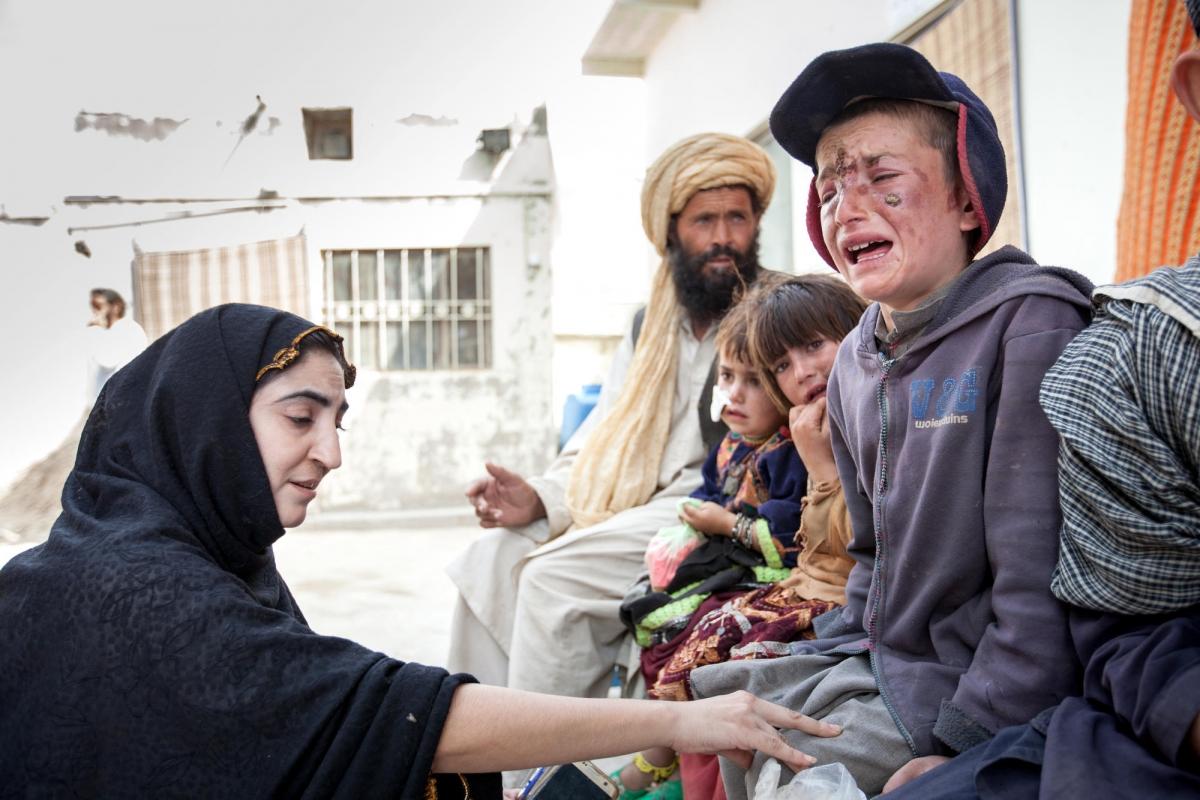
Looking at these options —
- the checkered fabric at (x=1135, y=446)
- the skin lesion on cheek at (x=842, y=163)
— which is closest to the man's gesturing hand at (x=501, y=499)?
the skin lesion on cheek at (x=842, y=163)

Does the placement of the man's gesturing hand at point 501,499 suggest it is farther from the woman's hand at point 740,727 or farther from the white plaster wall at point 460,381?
the white plaster wall at point 460,381

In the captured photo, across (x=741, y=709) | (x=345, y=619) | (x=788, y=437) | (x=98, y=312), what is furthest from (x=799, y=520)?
(x=98, y=312)

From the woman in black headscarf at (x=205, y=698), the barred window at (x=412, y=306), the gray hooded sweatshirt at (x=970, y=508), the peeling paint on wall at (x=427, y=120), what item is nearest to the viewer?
the gray hooded sweatshirt at (x=970, y=508)

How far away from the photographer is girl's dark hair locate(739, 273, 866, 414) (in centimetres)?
247

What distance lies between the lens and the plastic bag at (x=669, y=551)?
267 centimetres

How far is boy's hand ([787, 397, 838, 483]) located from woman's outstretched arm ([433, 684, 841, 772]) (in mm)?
701

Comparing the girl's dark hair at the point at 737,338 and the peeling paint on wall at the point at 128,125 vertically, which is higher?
the peeling paint on wall at the point at 128,125

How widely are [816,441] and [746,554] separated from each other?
0.45 m

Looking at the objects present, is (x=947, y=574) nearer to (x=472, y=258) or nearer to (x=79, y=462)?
(x=79, y=462)

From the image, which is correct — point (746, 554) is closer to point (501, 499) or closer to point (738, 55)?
point (501, 499)

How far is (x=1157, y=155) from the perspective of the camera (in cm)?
284

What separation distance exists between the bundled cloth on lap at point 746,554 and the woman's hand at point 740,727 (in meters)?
0.79

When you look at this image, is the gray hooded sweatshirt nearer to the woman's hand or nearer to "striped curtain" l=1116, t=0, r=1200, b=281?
the woman's hand

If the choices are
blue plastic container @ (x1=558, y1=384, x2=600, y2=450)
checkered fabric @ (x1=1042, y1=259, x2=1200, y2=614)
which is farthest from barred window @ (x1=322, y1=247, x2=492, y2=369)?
checkered fabric @ (x1=1042, y1=259, x2=1200, y2=614)
